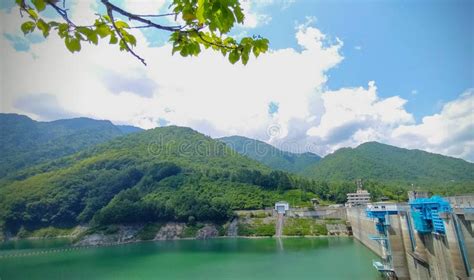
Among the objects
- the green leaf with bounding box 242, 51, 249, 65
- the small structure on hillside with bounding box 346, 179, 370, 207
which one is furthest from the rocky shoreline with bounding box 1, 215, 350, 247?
the green leaf with bounding box 242, 51, 249, 65

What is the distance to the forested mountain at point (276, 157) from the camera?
110m

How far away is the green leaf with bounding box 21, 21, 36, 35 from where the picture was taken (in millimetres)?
1203

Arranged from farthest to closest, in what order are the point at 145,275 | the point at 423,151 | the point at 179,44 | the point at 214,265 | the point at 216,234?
the point at 423,151
the point at 216,234
the point at 214,265
the point at 145,275
the point at 179,44

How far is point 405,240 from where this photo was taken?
1273 cm

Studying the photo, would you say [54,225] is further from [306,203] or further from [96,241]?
[306,203]

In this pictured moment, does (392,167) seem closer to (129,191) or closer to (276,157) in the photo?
(276,157)

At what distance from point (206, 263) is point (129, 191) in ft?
93.8

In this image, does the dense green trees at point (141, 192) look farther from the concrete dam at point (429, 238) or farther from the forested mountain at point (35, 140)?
the concrete dam at point (429, 238)

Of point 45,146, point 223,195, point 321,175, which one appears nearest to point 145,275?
point 223,195

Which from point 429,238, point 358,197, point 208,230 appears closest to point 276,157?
point 358,197

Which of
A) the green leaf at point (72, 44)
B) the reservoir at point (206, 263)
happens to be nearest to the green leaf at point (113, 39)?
the green leaf at point (72, 44)

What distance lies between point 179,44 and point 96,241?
1602 inches

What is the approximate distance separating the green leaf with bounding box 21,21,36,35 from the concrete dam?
34.3ft

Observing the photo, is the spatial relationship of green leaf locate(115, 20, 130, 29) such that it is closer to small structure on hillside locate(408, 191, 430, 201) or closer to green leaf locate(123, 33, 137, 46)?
green leaf locate(123, 33, 137, 46)
